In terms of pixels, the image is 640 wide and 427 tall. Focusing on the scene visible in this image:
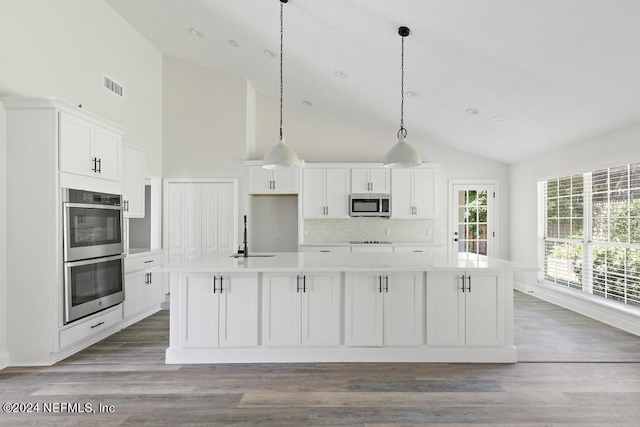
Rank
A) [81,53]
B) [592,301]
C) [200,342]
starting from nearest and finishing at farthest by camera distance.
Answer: [200,342] → [81,53] → [592,301]

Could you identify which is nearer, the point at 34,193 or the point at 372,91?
the point at 34,193

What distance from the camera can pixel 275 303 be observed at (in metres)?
3.27

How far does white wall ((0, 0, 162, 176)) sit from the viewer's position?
11.2 ft

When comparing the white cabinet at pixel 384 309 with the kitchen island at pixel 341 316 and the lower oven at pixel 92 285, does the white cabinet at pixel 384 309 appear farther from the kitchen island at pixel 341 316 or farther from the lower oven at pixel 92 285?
the lower oven at pixel 92 285

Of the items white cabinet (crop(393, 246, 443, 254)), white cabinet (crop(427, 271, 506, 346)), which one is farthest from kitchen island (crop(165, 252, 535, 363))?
white cabinet (crop(393, 246, 443, 254))

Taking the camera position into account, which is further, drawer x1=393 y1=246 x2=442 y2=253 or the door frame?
the door frame

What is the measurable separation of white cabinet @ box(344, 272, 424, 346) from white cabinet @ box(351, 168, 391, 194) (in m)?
3.08

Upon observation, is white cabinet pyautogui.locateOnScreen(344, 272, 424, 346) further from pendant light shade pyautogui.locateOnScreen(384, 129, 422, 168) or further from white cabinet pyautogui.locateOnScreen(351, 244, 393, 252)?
white cabinet pyautogui.locateOnScreen(351, 244, 393, 252)

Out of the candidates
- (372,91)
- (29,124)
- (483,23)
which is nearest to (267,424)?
(29,124)

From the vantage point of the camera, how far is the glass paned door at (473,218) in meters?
6.72

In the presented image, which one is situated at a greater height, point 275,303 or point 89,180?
point 89,180

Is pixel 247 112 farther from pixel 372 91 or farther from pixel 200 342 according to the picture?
pixel 200 342

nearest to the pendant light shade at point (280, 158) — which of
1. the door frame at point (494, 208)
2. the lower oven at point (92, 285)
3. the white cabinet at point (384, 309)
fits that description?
the white cabinet at point (384, 309)

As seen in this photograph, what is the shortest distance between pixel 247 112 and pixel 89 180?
311 cm
